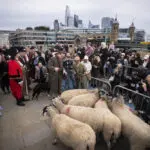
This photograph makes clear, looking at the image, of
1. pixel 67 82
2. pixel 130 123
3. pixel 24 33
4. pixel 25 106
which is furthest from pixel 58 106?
pixel 24 33

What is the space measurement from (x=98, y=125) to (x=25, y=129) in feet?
7.22

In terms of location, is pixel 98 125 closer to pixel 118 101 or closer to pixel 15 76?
pixel 118 101

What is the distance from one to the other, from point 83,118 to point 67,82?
436 centimetres

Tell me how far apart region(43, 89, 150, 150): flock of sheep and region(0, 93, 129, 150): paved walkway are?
40 cm

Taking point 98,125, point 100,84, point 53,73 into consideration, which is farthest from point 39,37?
point 98,125

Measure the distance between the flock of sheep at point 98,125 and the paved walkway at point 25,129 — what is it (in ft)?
1.31

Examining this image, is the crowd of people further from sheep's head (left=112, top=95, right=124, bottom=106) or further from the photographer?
sheep's head (left=112, top=95, right=124, bottom=106)

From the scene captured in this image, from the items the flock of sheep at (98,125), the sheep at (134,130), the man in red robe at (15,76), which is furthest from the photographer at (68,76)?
the sheep at (134,130)

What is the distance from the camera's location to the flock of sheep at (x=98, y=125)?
3.07m

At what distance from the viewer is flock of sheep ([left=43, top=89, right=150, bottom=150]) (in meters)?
3.07

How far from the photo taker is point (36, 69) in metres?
7.86

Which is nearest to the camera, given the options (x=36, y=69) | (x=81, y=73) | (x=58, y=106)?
(x=58, y=106)

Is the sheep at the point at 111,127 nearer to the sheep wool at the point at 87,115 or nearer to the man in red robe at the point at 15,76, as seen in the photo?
the sheep wool at the point at 87,115

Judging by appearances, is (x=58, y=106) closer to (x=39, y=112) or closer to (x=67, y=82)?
(x=39, y=112)
